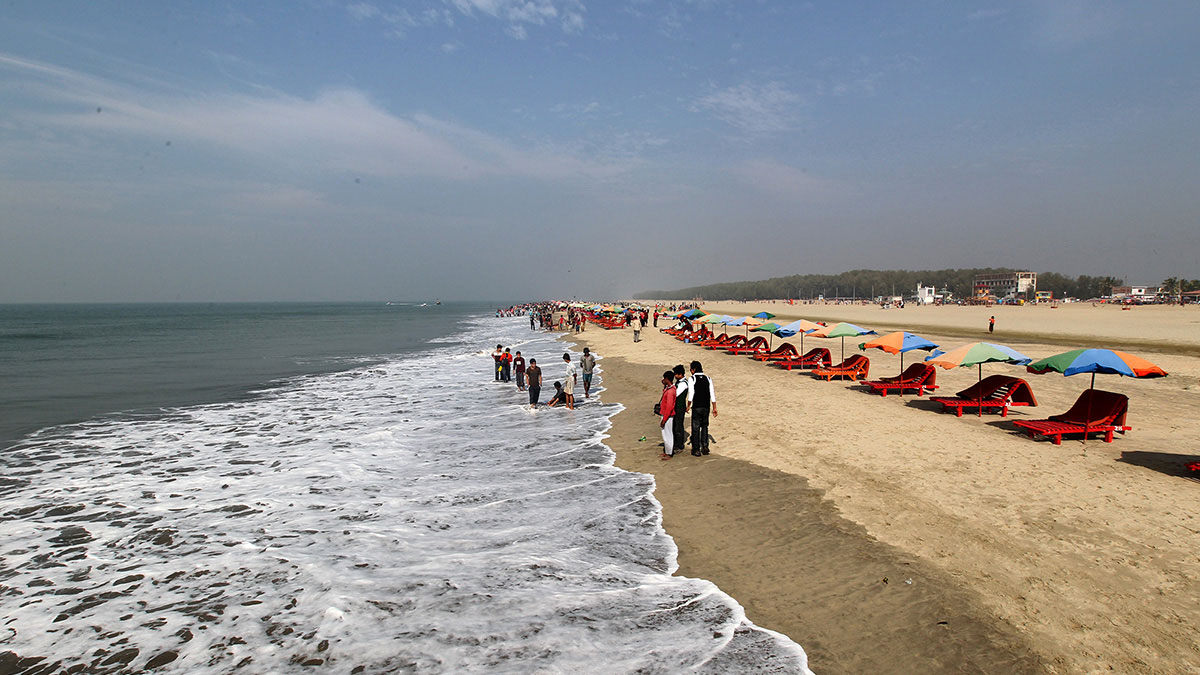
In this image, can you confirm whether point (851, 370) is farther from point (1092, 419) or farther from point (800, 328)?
point (1092, 419)

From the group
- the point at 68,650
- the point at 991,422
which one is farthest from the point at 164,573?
the point at 991,422

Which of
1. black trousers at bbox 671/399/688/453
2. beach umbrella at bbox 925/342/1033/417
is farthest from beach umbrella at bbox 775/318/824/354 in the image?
black trousers at bbox 671/399/688/453

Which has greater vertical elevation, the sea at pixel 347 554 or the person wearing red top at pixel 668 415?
the person wearing red top at pixel 668 415

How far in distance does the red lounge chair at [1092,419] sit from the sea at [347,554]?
7148 mm

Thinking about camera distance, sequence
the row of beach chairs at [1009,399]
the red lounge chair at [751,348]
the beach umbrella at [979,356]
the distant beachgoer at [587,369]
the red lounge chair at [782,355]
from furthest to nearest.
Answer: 1. the red lounge chair at [751,348]
2. the red lounge chair at [782,355]
3. the distant beachgoer at [587,369]
4. the beach umbrella at [979,356]
5. the row of beach chairs at [1009,399]

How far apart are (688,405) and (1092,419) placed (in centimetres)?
701

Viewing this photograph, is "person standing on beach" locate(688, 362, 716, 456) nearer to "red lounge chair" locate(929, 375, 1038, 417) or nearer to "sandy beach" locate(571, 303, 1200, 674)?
"sandy beach" locate(571, 303, 1200, 674)

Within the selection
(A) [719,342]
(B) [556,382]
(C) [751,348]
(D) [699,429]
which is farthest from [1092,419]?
(A) [719,342]

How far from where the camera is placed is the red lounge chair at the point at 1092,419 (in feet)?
31.2

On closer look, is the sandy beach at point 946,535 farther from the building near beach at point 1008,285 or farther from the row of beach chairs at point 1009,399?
the building near beach at point 1008,285

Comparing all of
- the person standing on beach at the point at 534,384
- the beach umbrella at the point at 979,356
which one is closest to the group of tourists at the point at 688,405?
the beach umbrella at the point at 979,356

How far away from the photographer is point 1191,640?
4.14 m

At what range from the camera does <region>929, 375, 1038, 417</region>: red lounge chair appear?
1188cm

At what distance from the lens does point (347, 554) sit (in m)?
6.63
